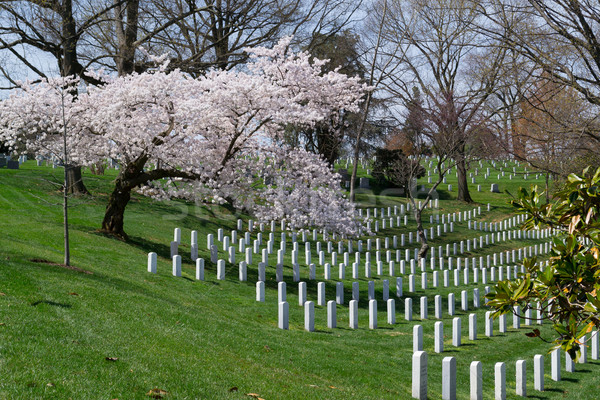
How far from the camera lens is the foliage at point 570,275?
4.60 m

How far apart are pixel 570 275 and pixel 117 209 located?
46.4ft

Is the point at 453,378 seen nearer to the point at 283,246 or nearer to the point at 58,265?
the point at 58,265

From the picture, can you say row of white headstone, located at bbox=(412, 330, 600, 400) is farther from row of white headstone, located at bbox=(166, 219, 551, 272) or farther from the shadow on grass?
row of white headstone, located at bbox=(166, 219, 551, 272)

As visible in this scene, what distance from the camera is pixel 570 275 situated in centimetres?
460

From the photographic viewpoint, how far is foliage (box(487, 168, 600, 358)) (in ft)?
15.1

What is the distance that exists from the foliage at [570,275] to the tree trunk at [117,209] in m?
13.1

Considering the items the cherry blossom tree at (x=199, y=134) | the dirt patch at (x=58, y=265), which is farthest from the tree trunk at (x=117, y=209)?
the dirt patch at (x=58, y=265)

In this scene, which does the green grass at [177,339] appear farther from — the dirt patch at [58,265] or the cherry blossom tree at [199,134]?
the cherry blossom tree at [199,134]

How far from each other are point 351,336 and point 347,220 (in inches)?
216

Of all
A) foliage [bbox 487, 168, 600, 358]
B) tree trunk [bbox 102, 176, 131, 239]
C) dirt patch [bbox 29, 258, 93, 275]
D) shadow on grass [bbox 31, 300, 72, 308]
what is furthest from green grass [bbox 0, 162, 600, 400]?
foliage [bbox 487, 168, 600, 358]

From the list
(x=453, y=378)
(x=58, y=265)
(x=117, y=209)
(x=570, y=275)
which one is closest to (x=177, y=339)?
(x=453, y=378)

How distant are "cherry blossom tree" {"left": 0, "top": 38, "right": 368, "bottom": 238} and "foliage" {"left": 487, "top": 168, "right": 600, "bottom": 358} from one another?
1016cm

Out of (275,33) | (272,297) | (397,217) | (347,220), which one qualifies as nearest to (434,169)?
(397,217)

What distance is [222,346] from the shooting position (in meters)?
8.16
